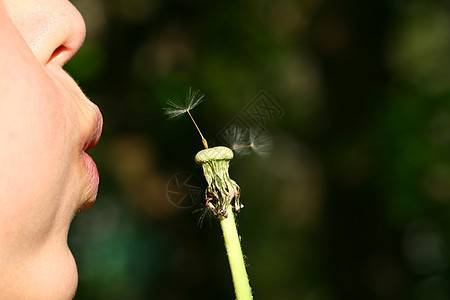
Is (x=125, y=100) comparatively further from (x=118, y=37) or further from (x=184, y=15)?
(x=184, y=15)

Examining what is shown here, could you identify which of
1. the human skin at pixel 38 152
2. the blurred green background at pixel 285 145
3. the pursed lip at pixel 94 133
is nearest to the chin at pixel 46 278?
the human skin at pixel 38 152

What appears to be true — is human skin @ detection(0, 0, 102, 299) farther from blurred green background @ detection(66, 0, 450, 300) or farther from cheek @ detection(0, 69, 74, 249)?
blurred green background @ detection(66, 0, 450, 300)

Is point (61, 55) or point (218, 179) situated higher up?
point (61, 55)

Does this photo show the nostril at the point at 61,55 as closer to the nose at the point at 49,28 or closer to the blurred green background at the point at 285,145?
the nose at the point at 49,28

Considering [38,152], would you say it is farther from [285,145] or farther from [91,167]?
[285,145]

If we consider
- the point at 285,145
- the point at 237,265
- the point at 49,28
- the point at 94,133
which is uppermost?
the point at 49,28

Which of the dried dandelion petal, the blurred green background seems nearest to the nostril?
the dried dandelion petal

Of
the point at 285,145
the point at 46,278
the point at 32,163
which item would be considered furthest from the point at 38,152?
the point at 285,145
